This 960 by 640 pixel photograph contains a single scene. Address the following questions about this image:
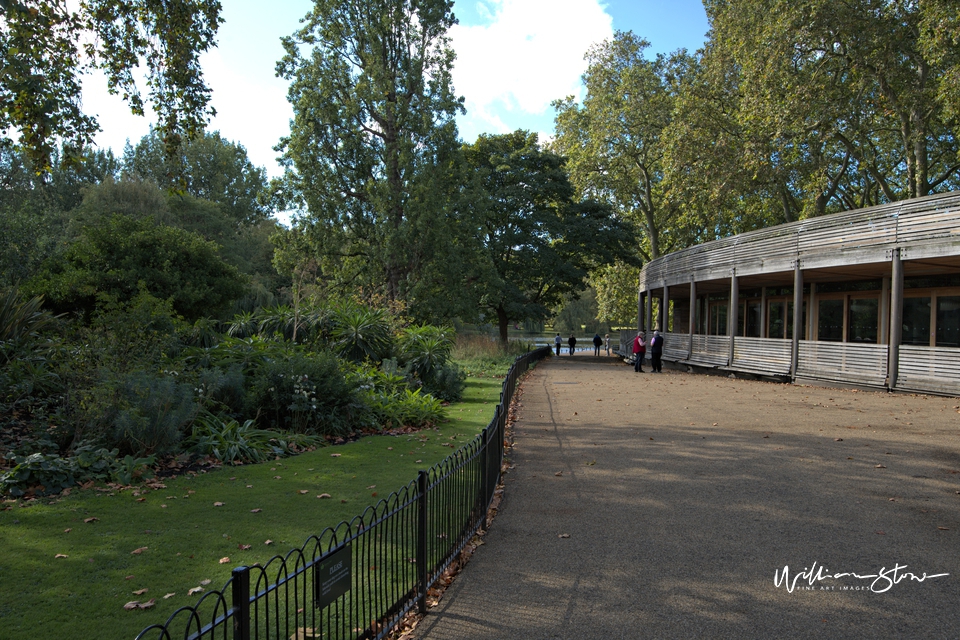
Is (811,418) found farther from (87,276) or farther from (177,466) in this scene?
(87,276)

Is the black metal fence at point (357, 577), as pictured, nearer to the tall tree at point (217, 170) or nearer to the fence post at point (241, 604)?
the fence post at point (241, 604)

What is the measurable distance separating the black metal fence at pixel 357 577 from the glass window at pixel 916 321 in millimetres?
18167

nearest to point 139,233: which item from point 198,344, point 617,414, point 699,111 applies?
point 198,344

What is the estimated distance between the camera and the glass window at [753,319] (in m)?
27.7

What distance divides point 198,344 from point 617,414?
8559 mm

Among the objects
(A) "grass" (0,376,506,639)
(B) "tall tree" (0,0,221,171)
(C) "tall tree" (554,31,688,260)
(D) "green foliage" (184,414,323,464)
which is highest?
(C) "tall tree" (554,31,688,260)

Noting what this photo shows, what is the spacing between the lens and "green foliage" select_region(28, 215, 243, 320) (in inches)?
568

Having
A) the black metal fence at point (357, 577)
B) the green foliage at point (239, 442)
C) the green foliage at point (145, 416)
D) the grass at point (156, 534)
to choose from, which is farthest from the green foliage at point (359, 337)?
the black metal fence at point (357, 577)

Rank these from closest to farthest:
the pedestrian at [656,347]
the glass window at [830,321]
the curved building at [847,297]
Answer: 1. the curved building at [847,297]
2. the glass window at [830,321]
3. the pedestrian at [656,347]

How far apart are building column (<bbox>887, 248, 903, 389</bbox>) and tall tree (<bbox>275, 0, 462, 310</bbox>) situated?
736 inches

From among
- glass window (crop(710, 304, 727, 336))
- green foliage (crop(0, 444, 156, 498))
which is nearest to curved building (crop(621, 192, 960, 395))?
glass window (crop(710, 304, 727, 336))

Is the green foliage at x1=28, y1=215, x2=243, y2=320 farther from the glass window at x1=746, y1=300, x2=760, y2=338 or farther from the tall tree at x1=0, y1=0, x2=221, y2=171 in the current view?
the glass window at x1=746, y1=300, x2=760, y2=338

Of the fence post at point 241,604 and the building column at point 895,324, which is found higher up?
the building column at point 895,324

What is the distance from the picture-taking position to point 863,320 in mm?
21438
